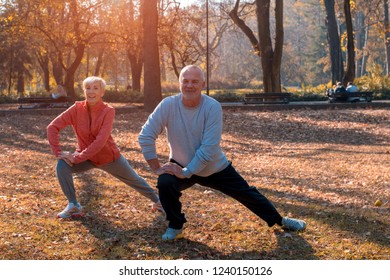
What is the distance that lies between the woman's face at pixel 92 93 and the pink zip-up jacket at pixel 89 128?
0.07m

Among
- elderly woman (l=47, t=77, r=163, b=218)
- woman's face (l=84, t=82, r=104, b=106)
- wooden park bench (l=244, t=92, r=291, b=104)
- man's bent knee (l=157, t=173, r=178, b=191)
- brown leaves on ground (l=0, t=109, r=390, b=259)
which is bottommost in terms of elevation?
brown leaves on ground (l=0, t=109, r=390, b=259)

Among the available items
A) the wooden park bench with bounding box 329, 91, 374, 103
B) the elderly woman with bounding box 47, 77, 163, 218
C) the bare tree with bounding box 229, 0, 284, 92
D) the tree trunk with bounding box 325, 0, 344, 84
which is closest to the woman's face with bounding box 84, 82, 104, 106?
the elderly woman with bounding box 47, 77, 163, 218

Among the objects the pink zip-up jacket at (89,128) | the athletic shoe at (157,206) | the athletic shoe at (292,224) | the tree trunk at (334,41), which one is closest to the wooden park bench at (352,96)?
the tree trunk at (334,41)

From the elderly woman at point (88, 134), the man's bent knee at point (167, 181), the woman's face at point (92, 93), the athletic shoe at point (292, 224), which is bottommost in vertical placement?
the athletic shoe at point (292, 224)

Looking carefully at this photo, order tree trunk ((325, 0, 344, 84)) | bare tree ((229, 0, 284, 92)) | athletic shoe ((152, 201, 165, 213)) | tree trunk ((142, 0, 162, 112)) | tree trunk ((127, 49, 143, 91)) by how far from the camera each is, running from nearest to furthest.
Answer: athletic shoe ((152, 201, 165, 213)) < tree trunk ((142, 0, 162, 112)) < bare tree ((229, 0, 284, 92)) < tree trunk ((325, 0, 344, 84)) < tree trunk ((127, 49, 143, 91))

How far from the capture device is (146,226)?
6.89m

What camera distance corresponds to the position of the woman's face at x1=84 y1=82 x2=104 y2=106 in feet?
21.6

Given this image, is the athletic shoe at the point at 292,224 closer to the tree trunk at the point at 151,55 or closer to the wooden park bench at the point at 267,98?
the tree trunk at the point at 151,55

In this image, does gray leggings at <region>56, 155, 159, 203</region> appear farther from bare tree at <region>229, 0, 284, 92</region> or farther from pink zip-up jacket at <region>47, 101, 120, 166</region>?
bare tree at <region>229, 0, 284, 92</region>

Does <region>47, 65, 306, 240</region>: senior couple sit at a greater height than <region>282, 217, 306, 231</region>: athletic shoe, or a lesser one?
greater

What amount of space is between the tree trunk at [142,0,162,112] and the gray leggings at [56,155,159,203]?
15.7 metres

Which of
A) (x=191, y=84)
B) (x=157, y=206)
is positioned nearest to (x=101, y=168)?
(x=157, y=206)

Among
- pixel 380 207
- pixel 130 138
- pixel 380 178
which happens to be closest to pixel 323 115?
pixel 130 138

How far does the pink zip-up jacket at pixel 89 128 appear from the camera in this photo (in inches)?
262
